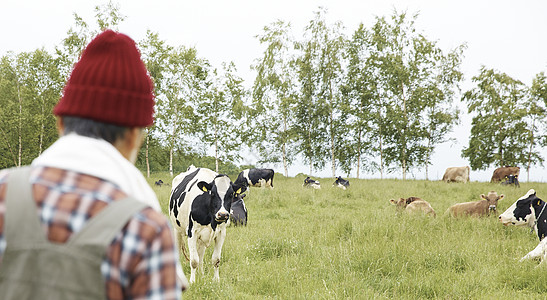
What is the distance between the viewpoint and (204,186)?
6.09 metres

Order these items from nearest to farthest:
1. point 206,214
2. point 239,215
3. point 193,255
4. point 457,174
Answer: point 193,255
point 206,214
point 239,215
point 457,174

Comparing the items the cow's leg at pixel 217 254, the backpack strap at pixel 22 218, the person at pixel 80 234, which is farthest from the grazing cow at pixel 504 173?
the backpack strap at pixel 22 218

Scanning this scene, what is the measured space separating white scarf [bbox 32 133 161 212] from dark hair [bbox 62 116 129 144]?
3 centimetres

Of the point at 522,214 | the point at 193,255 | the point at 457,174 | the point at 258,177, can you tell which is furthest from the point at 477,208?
the point at 457,174

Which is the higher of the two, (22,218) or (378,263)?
(22,218)

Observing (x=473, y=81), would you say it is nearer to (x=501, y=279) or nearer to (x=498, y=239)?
(x=498, y=239)

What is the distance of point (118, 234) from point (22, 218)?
0.27m

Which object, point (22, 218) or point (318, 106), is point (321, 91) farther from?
point (22, 218)

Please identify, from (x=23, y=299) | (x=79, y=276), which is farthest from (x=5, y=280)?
(x=79, y=276)

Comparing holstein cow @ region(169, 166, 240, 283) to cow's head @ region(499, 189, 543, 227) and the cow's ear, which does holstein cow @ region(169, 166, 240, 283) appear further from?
cow's head @ region(499, 189, 543, 227)

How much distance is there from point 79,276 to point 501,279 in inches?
242

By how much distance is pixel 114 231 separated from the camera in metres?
1.06

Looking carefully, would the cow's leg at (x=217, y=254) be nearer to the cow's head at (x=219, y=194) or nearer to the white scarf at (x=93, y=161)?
the cow's head at (x=219, y=194)

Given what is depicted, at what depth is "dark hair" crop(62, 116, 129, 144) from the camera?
1.27 metres
